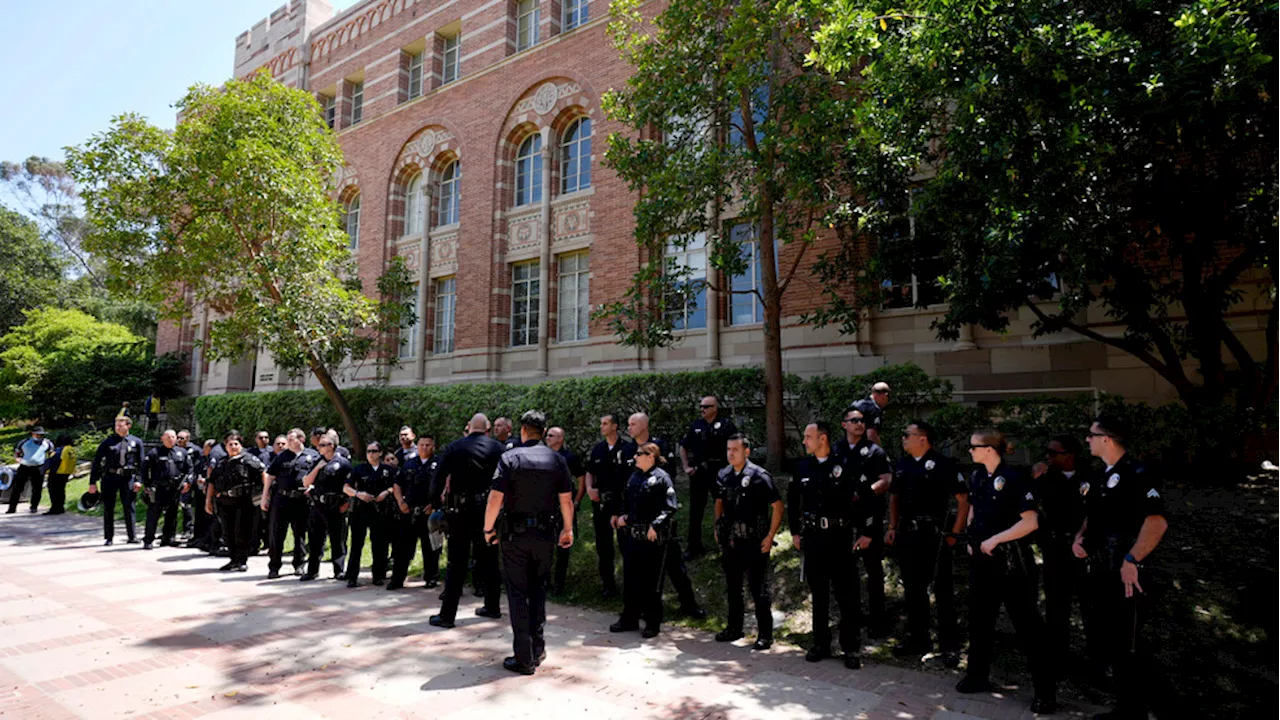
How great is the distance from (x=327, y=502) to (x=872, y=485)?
693 centimetres

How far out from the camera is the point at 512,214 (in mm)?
19438

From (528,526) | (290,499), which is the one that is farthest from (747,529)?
(290,499)

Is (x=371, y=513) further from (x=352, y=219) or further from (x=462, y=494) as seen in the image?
(x=352, y=219)

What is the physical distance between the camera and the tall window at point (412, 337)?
68.8 feet

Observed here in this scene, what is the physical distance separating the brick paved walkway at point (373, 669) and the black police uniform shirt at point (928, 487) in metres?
1.30

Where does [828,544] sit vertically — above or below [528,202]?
below

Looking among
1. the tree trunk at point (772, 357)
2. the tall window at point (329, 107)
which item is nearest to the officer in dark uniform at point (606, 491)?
the tree trunk at point (772, 357)

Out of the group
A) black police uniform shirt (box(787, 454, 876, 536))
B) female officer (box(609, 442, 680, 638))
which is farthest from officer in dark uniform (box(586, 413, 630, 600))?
black police uniform shirt (box(787, 454, 876, 536))

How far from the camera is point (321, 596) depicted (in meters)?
8.01

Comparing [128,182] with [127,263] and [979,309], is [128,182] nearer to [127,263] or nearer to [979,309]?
[127,263]

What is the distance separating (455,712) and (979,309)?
763cm

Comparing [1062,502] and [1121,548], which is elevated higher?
[1062,502]

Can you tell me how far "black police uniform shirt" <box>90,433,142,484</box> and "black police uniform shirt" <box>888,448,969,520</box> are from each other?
39.8 ft

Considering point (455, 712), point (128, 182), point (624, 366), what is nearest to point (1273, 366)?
point (455, 712)
